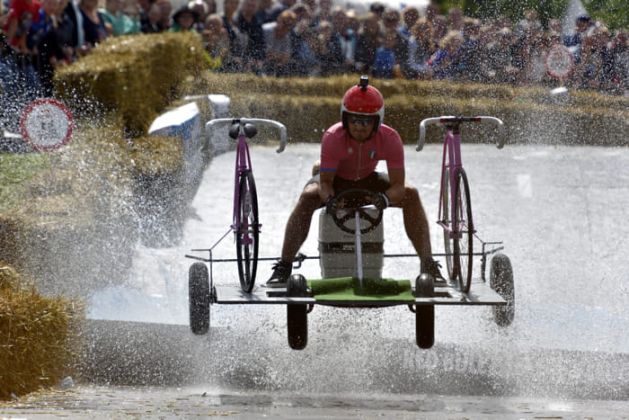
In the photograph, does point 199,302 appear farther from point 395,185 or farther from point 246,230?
point 395,185

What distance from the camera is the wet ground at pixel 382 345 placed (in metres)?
8.75

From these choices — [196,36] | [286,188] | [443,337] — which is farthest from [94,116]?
[443,337]

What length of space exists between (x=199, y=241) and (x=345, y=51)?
493cm

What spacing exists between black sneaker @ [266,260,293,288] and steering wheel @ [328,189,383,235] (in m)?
0.56

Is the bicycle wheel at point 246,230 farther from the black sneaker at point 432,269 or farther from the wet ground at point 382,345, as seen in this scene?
the black sneaker at point 432,269

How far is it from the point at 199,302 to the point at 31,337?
119 cm

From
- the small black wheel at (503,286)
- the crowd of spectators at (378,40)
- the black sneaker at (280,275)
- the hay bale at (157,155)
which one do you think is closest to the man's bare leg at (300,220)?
the black sneaker at (280,275)

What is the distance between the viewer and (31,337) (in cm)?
899

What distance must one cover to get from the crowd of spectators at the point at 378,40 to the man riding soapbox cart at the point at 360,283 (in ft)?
24.1

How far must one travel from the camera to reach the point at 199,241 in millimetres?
14820

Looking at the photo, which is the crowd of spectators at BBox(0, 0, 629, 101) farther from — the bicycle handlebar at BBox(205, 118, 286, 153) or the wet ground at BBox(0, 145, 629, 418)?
the bicycle handlebar at BBox(205, 118, 286, 153)

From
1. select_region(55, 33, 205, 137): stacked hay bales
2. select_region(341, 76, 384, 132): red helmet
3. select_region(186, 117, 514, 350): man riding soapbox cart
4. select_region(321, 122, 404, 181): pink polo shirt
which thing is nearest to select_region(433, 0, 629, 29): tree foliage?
select_region(55, 33, 205, 137): stacked hay bales

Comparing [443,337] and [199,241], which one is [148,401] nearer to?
[443,337]

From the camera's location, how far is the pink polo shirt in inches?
369
